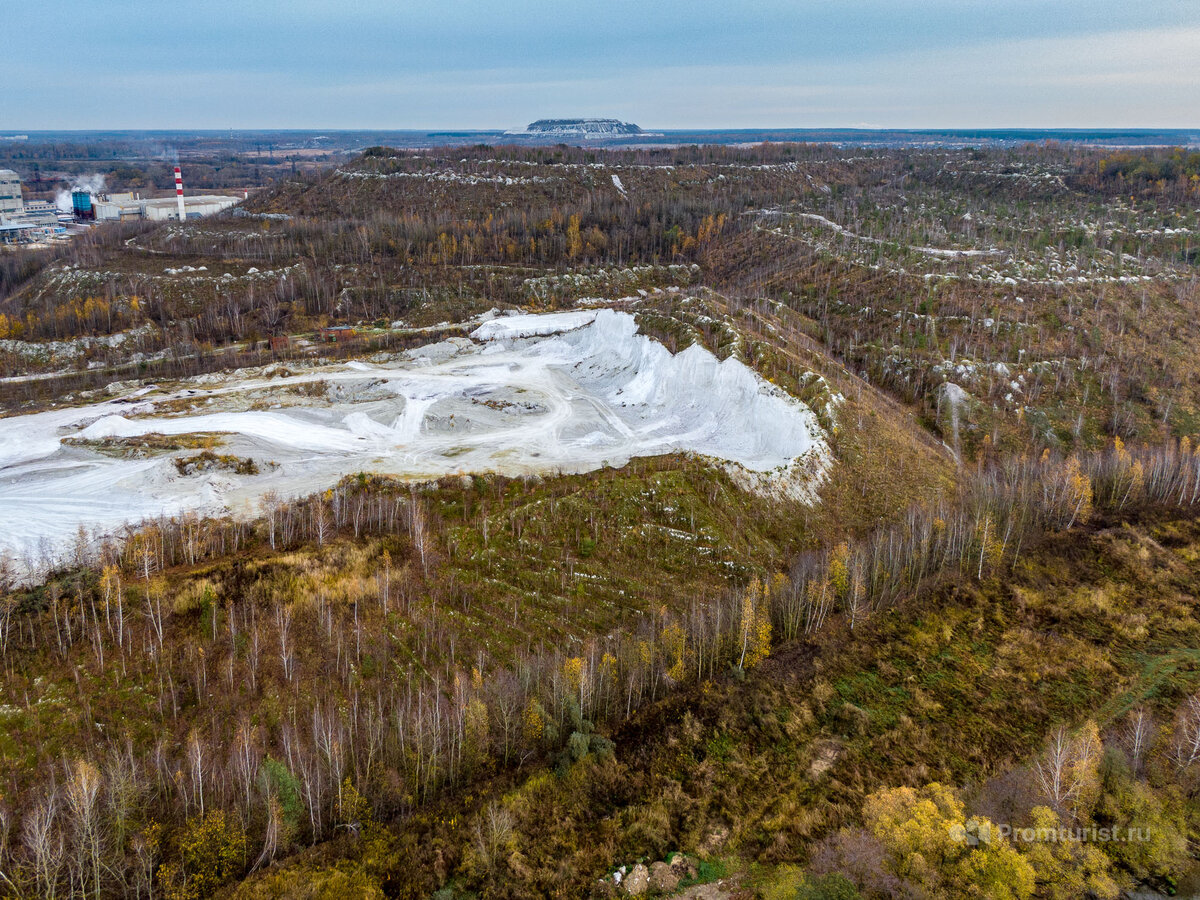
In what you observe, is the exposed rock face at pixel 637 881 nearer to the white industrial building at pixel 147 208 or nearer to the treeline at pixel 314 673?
the treeline at pixel 314 673

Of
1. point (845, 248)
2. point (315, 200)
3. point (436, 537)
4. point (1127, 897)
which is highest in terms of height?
point (315, 200)

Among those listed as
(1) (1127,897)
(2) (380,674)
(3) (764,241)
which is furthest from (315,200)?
(1) (1127,897)

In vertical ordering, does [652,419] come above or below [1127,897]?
above

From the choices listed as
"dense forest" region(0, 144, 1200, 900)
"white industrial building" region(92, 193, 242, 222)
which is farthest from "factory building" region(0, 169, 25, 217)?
"dense forest" region(0, 144, 1200, 900)

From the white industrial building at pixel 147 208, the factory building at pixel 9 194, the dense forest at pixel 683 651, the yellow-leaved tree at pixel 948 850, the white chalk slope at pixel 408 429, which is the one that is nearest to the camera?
the yellow-leaved tree at pixel 948 850

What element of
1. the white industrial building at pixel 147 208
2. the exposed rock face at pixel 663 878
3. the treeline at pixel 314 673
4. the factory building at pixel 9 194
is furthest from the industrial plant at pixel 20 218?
the exposed rock face at pixel 663 878

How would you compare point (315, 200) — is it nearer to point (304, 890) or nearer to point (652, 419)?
point (652, 419)
